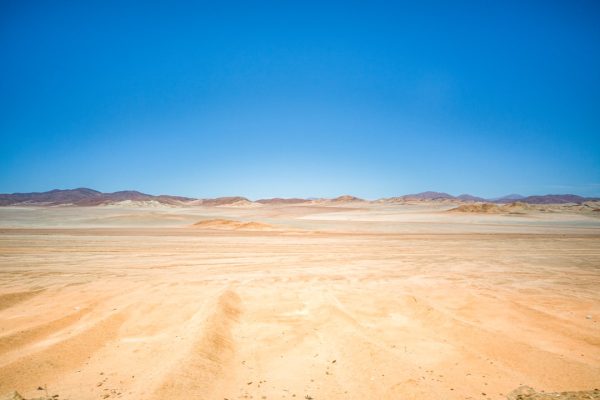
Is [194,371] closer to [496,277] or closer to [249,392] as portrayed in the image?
[249,392]

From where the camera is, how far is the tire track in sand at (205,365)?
2.86 metres

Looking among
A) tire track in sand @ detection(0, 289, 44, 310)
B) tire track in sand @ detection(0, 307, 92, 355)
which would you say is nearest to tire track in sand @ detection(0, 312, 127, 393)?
tire track in sand @ detection(0, 307, 92, 355)

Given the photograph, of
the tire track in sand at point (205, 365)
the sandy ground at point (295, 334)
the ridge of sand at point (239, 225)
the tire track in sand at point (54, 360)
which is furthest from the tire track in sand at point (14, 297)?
the ridge of sand at point (239, 225)

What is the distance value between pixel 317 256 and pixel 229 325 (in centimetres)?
815

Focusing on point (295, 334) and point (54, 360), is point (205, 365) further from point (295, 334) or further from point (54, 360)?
point (54, 360)

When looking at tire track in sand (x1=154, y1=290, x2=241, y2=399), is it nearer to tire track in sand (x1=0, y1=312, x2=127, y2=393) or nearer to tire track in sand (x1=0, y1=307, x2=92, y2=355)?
tire track in sand (x1=0, y1=312, x2=127, y2=393)

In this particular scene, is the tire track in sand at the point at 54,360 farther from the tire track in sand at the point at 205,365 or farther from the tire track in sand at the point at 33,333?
the tire track in sand at the point at 205,365

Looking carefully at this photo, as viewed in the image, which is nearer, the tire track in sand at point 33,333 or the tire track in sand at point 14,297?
the tire track in sand at point 33,333

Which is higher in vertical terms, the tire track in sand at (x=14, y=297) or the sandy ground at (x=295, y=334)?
the tire track in sand at (x=14, y=297)

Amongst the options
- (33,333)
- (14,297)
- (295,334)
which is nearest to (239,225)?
(14,297)

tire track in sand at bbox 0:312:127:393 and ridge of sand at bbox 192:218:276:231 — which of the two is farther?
ridge of sand at bbox 192:218:276:231

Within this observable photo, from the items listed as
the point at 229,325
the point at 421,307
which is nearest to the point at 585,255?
the point at 421,307

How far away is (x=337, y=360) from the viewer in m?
3.63

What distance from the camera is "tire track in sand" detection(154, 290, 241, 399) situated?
2.86 m
